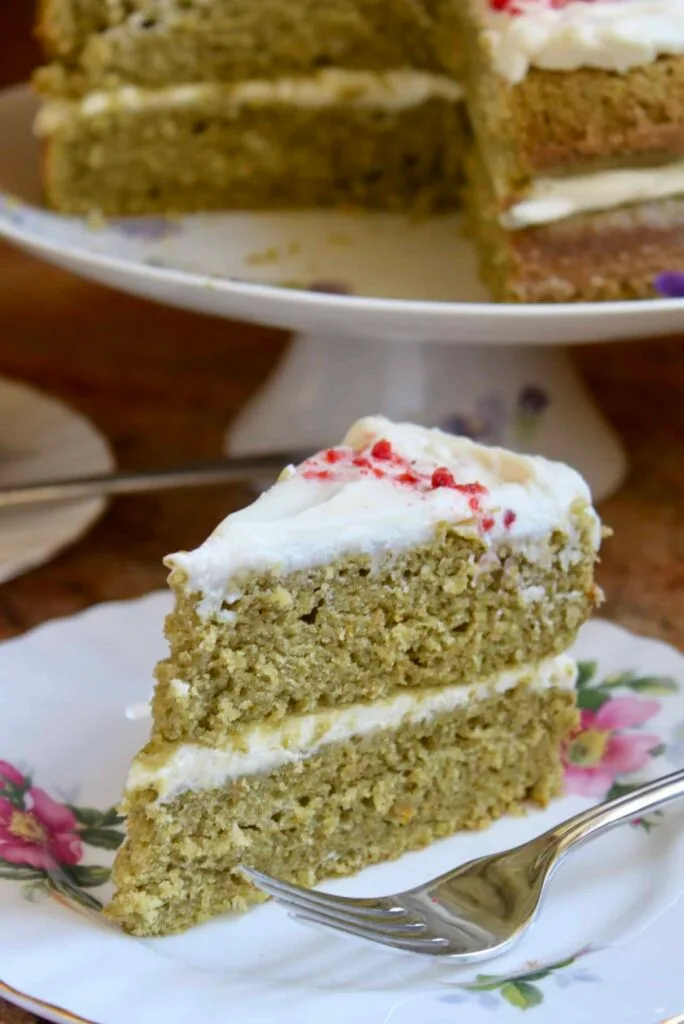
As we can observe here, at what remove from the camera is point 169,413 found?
187 cm

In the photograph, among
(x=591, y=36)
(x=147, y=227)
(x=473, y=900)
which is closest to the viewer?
(x=473, y=900)

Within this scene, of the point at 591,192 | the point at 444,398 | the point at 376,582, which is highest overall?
the point at 591,192

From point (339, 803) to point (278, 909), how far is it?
107 millimetres

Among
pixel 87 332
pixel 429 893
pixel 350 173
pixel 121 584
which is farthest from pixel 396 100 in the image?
pixel 429 893

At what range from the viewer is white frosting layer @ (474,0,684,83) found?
1380 mm

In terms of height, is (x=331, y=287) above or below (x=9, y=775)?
above

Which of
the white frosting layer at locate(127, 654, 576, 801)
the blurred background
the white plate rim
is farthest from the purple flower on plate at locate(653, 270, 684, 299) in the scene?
the white frosting layer at locate(127, 654, 576, 801)

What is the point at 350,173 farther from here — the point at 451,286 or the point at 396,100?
the point at 451,286

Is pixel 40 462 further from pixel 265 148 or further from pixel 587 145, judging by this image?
pixel 587 145

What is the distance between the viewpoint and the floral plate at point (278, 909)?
2.80ft

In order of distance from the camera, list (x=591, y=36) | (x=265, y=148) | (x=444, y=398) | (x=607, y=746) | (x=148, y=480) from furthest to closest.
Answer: (x=265, y=148)
(x=444, y=398)
(x=148, y=480)
(x=591, y=36)
(x=607, y=746)

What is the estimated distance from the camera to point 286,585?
97 centimetres

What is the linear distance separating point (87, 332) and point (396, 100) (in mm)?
602

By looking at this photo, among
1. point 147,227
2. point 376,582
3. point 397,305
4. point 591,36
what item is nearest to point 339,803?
point 376,582
